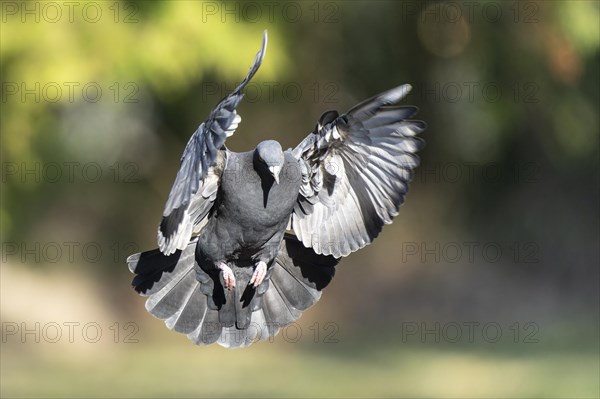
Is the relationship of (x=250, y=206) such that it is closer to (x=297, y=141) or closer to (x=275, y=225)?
(x=275, y=225)

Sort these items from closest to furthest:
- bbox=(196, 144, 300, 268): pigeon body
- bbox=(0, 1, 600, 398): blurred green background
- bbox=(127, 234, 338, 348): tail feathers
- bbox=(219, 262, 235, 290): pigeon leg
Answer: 1. bbox=(196, 144, 300, 268): pigeon body
2. bbox=(219, 262, 235, 290): pigeon leg
3. bbox=(127, 234, 338, 348): tail feathers
4. bbox=(0, 1, 600, 398): blurred green background

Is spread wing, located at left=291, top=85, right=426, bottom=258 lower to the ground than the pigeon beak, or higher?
higher

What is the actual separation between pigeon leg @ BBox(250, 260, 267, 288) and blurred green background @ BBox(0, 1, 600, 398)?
13.8 feet

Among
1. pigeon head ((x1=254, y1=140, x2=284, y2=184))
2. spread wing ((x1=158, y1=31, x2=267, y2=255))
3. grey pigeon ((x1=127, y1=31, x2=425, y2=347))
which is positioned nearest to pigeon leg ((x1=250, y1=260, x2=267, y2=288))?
grey pigeon ((x1=127, y1=31, x2=425, y2=347))

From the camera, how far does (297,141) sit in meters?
A: 9.59

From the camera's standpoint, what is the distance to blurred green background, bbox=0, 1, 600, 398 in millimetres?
7625

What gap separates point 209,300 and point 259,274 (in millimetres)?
302

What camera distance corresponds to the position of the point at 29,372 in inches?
376

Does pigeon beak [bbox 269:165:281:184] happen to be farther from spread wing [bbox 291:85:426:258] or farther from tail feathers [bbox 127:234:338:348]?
tail feathers [bbox 127:234:338:348]

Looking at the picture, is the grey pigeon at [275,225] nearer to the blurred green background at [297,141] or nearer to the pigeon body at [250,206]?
the pigeon body at [250,206]

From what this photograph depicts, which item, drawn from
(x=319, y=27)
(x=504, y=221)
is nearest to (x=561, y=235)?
(x=504, y=221)

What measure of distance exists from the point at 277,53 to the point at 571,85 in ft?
9.70

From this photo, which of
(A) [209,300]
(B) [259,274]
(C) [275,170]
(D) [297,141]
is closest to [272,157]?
(C) [275,170]

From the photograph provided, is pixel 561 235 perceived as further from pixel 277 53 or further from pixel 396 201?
pixel 396 201
